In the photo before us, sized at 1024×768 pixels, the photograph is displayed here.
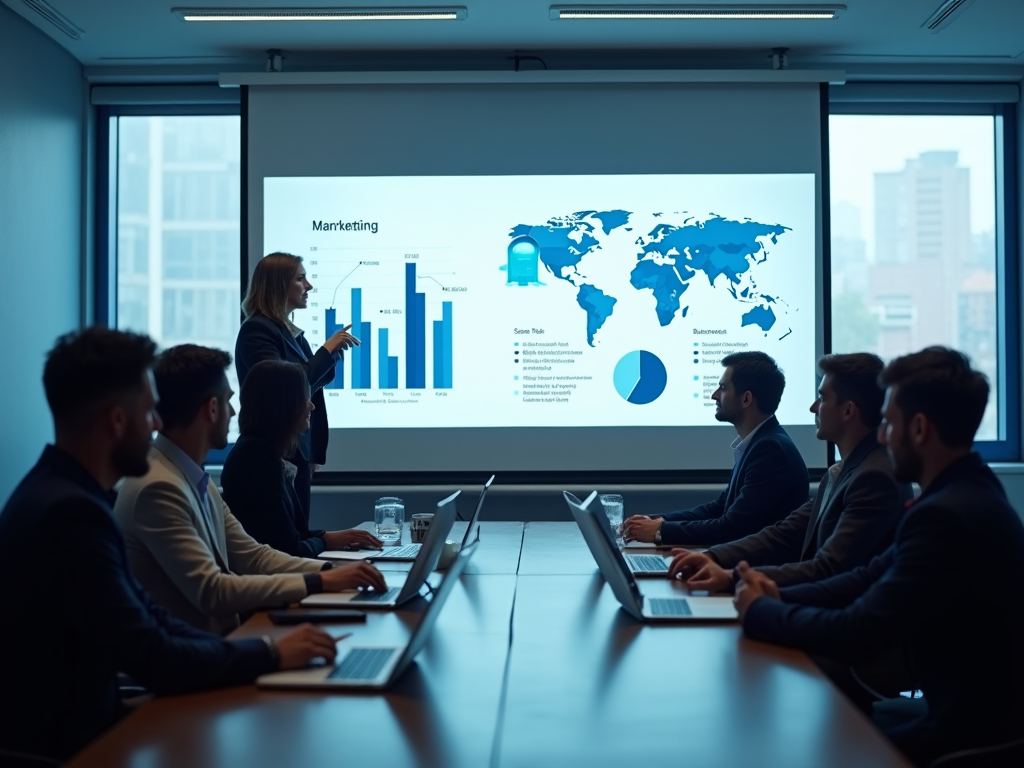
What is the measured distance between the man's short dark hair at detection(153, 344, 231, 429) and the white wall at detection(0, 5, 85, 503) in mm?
2638

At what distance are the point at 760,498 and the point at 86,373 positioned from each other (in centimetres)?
232

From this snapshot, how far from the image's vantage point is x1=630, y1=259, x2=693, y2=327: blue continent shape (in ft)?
17.7

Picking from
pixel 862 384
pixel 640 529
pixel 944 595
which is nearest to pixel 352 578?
pixel 640 529

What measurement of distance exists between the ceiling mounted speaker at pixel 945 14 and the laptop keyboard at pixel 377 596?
3.88 m

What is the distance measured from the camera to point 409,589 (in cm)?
239

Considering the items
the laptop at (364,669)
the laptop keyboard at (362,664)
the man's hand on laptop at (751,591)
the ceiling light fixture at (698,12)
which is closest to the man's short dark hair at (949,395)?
the man's hand on laptop at (751,591)

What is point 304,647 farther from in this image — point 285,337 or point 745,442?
point 285,337

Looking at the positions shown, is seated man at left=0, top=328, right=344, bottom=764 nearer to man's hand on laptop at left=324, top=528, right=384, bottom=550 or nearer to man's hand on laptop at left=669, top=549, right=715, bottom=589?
man's hand on laptop at left=669, top=549, right=715, bottom=589

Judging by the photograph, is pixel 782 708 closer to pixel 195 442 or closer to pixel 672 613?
pixel 672 613

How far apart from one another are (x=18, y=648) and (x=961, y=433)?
1781 millimetres

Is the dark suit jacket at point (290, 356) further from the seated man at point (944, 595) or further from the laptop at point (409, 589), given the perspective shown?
the seated man at point (944, 595)

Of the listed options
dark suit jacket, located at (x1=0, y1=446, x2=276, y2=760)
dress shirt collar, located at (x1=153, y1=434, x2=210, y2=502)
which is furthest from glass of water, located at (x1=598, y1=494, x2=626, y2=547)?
dark suit jacket, located at (x1=0, y1=446, x2=276, y2=760)

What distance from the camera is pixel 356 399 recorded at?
17.7 feet

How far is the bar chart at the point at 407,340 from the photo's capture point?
5367 mm
